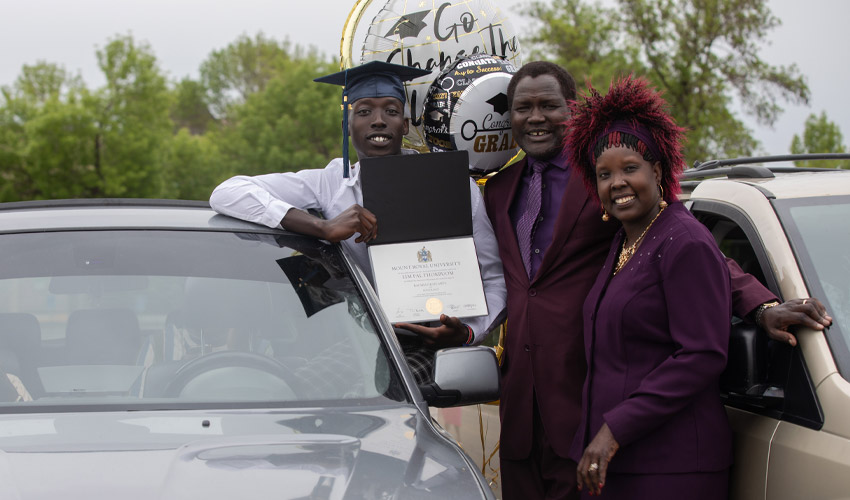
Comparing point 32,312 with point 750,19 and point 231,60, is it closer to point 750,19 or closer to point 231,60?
point 750,19

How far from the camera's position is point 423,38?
15.0 feet

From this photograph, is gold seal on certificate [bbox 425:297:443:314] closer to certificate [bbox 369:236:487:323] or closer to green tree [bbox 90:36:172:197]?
certificate [bbox 369:236:487:323]

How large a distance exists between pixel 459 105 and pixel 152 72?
29356 millimetres

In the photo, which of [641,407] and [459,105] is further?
[459,105]

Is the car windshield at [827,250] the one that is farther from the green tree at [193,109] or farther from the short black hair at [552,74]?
the green tree at [193,109]

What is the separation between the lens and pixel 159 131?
1272 inches

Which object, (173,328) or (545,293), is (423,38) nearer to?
(545,293)

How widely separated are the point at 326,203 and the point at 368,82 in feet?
1.78

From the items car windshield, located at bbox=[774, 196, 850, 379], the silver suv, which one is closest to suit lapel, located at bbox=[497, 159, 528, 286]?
the silver suv

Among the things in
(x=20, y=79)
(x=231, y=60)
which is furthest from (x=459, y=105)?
(x=231, y=60)

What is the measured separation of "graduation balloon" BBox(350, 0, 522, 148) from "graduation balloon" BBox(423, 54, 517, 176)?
0.61ft

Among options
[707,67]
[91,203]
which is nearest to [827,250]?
[91,203]

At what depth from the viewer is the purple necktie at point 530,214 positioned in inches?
145

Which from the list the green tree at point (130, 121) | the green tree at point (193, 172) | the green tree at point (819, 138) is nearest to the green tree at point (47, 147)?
the green tree at point (130, 121)
